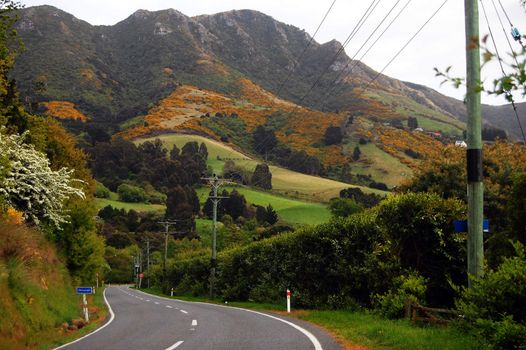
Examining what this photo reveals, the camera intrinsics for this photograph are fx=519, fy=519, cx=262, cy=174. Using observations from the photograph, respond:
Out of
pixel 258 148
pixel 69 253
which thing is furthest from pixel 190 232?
pixel 69 253

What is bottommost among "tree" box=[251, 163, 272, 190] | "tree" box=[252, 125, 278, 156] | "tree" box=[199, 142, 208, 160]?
"tree" box=[251, 163, 272, 190]

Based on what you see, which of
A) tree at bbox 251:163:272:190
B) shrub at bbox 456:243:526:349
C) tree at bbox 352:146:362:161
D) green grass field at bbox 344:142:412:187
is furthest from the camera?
tree at bbox 352:146:362:161

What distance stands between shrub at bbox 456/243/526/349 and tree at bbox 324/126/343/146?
169 meters

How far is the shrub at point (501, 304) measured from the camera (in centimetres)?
833

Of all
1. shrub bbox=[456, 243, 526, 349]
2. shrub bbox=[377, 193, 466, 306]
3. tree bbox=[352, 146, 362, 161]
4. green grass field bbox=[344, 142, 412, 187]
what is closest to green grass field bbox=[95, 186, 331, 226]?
green grass field bbox=[344, 142, 412, 187]

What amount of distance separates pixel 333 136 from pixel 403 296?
543ft

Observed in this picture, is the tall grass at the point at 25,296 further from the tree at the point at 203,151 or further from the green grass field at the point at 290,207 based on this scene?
the tree at the point at 203,151

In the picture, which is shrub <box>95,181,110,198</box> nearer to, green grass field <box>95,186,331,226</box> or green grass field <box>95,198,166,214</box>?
green grass field <box>95,186,331,226</box>

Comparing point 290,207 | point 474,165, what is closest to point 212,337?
point 474,165

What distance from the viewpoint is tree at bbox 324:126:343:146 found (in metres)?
178

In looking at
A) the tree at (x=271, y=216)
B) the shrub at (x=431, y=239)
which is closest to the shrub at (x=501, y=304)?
the shrub at (x=431, y=239)

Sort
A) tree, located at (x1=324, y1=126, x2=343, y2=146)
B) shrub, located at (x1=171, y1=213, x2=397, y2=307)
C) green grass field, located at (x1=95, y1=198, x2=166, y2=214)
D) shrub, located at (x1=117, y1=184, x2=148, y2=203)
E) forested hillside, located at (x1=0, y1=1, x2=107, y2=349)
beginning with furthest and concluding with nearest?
tree, located at (x1=324, y1=126, x2=343, y2=146) → shrub, located at (x1=117, y1=184, x2=148, y2=203) → green grass field, located at (x1=95, y1=198, x2=166, y2=214) → shrub, located at (x1=171, y1=213, x2=397, y2=307) → forested hillside, located at (x1=0, y1=1, x2=107, y2=349)

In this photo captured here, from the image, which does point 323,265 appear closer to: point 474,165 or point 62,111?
point 474,165

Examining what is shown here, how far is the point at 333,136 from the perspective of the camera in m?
180
